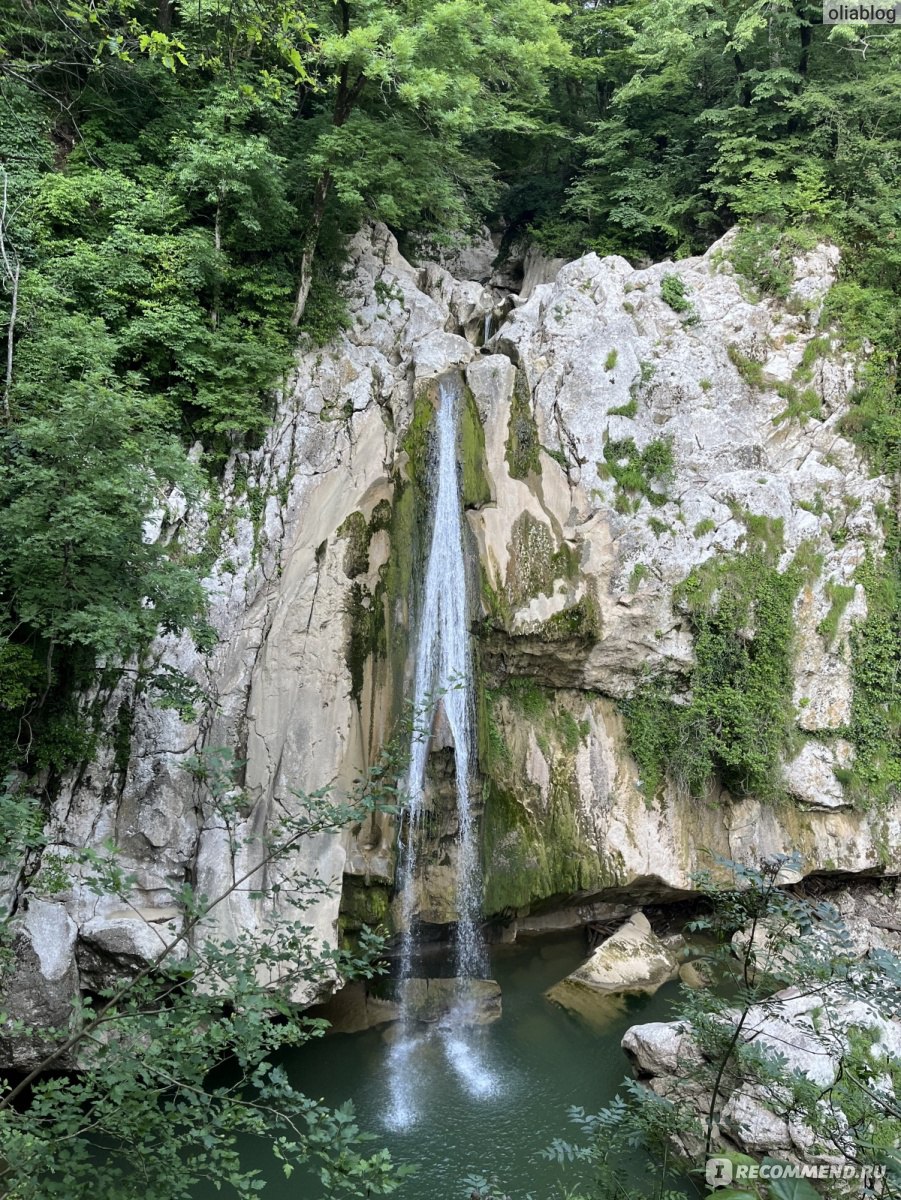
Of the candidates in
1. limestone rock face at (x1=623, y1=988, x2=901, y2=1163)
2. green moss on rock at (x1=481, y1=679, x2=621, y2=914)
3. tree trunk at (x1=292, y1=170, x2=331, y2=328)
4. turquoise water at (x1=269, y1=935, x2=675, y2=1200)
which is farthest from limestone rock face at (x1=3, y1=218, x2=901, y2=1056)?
limestone rock face at (x1=623, y1=988, x2=901, y2=1163)

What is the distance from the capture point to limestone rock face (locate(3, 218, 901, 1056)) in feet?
29.2

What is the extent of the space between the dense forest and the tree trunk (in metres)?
0.06

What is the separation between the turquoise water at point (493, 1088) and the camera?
7102mm

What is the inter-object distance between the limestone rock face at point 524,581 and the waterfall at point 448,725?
0.20 metres

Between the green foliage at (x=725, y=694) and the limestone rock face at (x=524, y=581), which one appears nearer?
the limestone rock face at (x=524, y=581)

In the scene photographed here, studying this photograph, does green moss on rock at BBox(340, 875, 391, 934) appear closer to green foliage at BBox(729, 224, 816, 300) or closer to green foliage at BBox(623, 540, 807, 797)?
green foliage at BBox(623, 540, 807, 797)

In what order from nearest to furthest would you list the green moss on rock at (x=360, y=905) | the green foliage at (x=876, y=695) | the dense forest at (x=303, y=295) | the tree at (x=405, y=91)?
the dense forest at (x=303, y=295) < the green moss on rock at (x=360, y=905) < the tree at (x=405, y=91) < the green foliage at (x=876, y=695)

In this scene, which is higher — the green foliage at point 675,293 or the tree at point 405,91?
the tree at point 405,91

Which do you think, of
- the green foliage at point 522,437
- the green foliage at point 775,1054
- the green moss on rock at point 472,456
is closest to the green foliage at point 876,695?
the green foliage at point 522,437

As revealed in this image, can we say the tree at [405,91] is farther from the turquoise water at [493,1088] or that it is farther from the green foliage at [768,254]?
the turquoise water at [493,1088]

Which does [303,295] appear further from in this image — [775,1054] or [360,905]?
[775,1054]

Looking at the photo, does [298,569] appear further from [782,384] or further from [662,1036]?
[782,384]

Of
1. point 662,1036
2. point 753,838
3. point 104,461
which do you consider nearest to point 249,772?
point 104,461

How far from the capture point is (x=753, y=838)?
35.8ft
